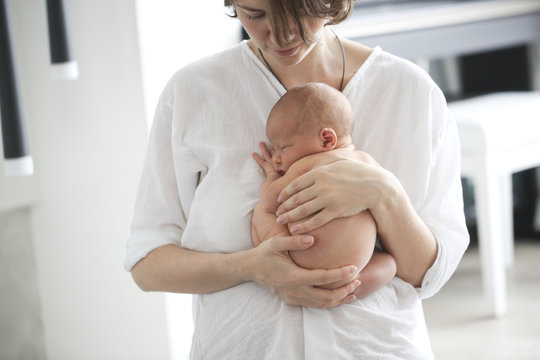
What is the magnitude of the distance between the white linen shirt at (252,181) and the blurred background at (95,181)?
61 cm

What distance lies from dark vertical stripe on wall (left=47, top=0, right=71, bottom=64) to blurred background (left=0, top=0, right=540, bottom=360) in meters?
0.24

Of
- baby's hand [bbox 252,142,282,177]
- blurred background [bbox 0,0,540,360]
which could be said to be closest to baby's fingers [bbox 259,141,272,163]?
baby's hand [bbox 252,142,282,177]

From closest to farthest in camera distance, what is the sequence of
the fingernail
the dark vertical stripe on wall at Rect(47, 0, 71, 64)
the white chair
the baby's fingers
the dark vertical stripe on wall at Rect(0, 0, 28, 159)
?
the fingernail < the baby's fingers < the dark vertical stripe on wall at Rect(0, 0, 28, 159) < the dark vertical stripe on wall at Rect(47, 0, 71, 64) < the white chair

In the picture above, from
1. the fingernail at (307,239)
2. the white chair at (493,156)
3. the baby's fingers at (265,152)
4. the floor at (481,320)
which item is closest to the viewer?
the fingernail at (307,239)

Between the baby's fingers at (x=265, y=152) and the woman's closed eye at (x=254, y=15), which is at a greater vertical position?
the woman's closed eye at (x=254, y=15)

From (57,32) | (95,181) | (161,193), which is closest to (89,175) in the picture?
(95,181)

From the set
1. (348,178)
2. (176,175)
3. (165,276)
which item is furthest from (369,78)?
(165,276)

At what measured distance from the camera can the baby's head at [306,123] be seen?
111cm

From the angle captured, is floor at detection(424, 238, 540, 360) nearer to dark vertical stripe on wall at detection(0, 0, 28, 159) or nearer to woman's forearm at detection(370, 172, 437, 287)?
woman's forearm at detection(370, 172, 437, 287)

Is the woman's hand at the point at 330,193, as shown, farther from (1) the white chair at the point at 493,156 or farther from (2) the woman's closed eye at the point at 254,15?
(1) the white chair at the point at 493,156

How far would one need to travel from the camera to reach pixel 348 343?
1.07 m

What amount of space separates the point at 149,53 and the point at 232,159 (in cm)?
72

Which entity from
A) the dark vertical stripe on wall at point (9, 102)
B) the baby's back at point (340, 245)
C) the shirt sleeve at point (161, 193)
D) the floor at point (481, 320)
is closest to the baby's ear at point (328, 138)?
the baby's back at point (340, 245)

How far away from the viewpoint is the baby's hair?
111cm
